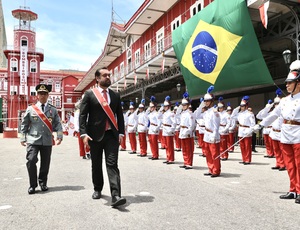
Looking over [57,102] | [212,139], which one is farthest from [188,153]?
[57,102]

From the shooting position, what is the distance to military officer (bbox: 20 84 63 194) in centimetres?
522

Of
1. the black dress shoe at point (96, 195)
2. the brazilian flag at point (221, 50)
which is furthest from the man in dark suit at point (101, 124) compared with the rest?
the brazilian flag at point (221, 50)

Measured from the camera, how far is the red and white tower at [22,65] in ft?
167

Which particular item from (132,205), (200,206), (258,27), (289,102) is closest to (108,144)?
(132,205)

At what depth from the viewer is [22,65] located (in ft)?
168

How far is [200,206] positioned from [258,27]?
1077cm

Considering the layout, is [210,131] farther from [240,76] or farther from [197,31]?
[197,31]

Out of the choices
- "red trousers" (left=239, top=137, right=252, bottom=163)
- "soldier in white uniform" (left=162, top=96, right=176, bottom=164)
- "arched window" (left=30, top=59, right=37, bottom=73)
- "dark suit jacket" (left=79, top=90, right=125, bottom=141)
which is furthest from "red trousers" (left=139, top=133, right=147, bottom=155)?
"arched window" (left=30, top=59, right=37, bottom=73)

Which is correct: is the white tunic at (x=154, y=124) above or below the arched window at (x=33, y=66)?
below

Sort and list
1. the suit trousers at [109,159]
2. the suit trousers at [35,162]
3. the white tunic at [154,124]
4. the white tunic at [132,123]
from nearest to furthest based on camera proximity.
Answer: the suit trousers at [109,159], the suit trousers at [35,162], the white tunic at [154,124], the white tunic at [132,123]

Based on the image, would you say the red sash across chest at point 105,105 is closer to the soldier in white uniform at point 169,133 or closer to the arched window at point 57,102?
the soldier in white uniform at point 169,133

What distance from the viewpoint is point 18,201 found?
4527mm

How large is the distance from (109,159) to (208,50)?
10193 mm

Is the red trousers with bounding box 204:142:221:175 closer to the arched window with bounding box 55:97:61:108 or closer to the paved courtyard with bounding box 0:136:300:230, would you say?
the paved courtyard with bounding box 0:136:300:230
